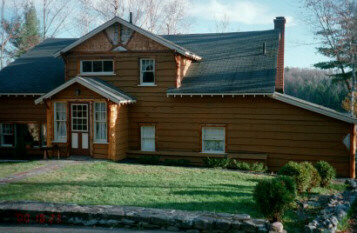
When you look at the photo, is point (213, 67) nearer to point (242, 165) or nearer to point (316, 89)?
point (242, 165)

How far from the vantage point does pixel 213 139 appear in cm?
1866

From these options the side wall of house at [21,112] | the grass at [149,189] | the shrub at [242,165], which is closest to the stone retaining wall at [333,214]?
the grass at [149,189]

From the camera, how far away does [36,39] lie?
5216 centimetres

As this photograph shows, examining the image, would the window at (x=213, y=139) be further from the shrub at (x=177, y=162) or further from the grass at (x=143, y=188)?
the grass at (x=143, y=188)

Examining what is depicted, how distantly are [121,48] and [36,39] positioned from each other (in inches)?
1496

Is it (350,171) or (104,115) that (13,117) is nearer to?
(104,115)

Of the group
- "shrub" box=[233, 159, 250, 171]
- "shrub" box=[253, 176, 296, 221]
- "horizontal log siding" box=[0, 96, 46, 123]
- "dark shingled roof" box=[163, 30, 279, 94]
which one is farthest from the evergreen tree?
"shrub" box=[253, 176, 296, 221]

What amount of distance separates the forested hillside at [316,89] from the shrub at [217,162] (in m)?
32.2

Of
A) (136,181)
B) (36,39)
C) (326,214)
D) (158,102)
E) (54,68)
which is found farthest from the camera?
(36,39)

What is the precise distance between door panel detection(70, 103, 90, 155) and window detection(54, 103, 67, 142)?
63 cm

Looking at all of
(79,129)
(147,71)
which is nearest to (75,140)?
(79,129)

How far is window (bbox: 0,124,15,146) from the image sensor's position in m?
21.6

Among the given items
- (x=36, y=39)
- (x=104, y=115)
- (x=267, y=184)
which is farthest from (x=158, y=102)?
(x=36, y=39)

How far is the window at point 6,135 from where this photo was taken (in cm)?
2158
